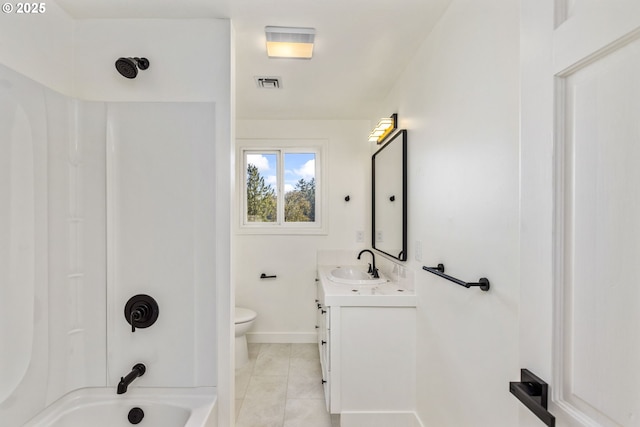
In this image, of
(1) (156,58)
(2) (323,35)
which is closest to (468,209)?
(2) (323,35)

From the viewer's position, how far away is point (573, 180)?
1.96 ft

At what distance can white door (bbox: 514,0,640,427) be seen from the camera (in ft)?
1.63

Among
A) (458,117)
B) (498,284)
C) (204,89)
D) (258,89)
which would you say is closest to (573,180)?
(498,284)

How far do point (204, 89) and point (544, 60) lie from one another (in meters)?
1.54

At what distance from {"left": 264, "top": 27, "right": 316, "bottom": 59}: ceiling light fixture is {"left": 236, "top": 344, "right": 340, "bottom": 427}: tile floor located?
2.42 m

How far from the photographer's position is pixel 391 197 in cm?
251

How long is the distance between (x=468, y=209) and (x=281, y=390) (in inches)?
80.8

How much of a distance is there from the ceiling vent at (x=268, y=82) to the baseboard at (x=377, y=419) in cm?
240

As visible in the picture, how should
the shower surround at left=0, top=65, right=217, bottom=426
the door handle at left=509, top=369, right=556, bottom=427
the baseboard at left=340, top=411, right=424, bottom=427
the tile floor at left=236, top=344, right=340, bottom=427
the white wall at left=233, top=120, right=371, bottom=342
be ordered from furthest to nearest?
the white wall at left=233, top=120, right=371, bottom=342, the tile floor at left=236, top=344, right=340, bottom=427, the baseboard at left=340, top=411, right=424, bottom=427, the shower surround at left=0, top=65, right=217, bottom=426, the door handle at left=509, top=369, right=556, bottom=427

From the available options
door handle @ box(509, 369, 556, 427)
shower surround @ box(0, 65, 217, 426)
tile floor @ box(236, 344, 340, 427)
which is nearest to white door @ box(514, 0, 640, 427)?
door handle @ box(509, 369, 556, 427)

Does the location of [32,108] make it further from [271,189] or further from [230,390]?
[271,189]

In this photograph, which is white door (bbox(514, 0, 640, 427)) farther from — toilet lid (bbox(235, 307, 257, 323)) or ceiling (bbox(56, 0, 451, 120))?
toilet lid (bbox(235, 307, 257, 323))

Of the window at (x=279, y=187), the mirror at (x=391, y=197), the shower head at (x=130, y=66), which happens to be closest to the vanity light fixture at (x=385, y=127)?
the mirror at (x=391, y=197)

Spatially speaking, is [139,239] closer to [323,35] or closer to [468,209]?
[323,35]
